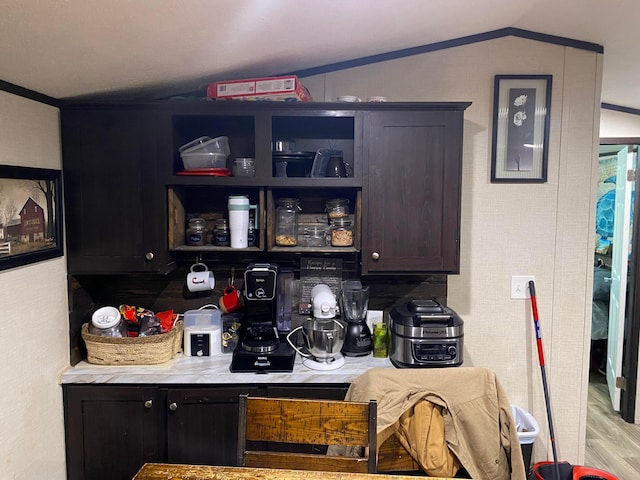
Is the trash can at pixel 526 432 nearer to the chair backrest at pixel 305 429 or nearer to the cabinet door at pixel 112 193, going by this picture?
the chair backrest at pixel 305 429

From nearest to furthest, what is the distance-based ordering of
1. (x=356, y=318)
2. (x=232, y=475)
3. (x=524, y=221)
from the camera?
(x=232, y=475) < (x=356, y=318) < (x=524, y=221)

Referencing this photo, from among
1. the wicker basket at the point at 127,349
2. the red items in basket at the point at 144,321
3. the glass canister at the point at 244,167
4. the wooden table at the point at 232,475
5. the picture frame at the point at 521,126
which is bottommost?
the wooden table at the point at 232,475

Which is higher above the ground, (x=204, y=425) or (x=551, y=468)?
(x=204, y=425)

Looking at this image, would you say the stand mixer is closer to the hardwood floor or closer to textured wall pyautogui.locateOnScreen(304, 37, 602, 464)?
textured wall pyautogui.locateOnScreen(304, 37, 602, 464)

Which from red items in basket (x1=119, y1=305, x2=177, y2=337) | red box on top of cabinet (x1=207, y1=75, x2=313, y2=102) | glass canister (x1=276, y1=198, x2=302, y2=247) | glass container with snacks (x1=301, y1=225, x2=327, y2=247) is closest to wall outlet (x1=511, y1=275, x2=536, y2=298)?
glass container with snacks (x1=301, y1=225, x2=327, y2=247)

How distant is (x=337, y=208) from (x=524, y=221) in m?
1.02

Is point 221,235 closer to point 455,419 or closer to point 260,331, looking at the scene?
point 260,331

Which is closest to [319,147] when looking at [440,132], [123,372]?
[440,132]

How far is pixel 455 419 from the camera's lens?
5.85ft

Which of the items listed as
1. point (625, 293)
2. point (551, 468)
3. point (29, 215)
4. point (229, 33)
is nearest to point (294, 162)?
point (229, 33)

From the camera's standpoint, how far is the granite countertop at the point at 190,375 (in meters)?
2.21

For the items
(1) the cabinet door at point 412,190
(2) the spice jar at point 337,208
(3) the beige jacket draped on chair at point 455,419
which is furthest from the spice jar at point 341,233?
(3) the beige jacket draped on chair at point 455,419

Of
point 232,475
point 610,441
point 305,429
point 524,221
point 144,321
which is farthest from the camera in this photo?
point 610,441

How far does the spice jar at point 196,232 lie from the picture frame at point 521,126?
1.55m
